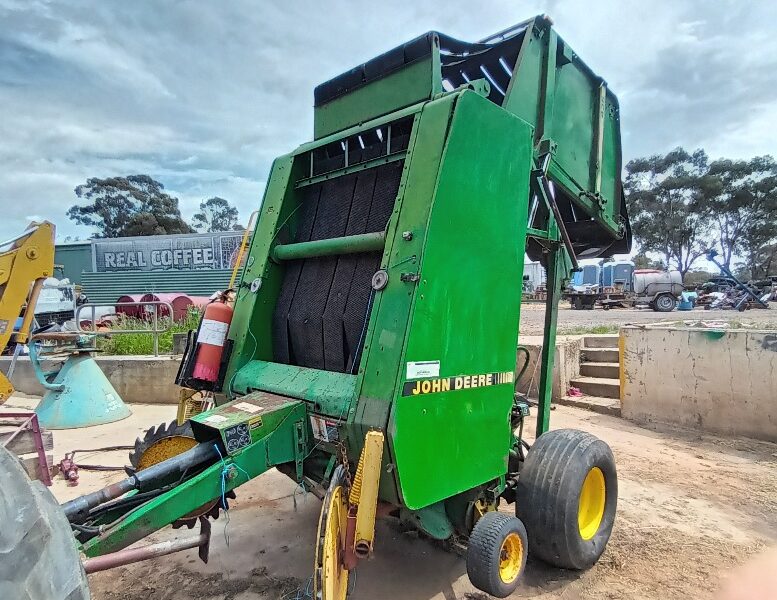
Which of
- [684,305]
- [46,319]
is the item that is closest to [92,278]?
[46,319]

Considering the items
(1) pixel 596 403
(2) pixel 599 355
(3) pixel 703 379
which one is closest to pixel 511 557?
(3) pixel 703 379

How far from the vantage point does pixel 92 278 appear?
2550 centimetres

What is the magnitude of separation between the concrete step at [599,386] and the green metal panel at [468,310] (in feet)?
17.7

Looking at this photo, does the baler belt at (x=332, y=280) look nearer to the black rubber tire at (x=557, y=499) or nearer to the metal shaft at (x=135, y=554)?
the metal shaft at (x=135, y=554)

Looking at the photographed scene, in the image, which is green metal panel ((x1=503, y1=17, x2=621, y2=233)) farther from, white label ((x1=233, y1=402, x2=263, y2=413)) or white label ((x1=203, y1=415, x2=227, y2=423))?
white label ((x1=203, y1=415, x2=227, y2=423))

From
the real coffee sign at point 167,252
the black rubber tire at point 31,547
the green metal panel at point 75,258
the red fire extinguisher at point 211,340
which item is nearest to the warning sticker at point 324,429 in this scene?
the red fire extinguisher at point 211,340

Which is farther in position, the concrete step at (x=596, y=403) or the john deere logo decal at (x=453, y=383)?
the concrete step at (x=596, y=403)

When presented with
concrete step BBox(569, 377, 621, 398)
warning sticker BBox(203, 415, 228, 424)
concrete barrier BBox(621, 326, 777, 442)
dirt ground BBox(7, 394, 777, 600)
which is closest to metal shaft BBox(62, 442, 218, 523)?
warning sticker BBox(203, 415, 228, 424)

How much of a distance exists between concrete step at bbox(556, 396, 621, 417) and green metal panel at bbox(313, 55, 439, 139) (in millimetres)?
5594

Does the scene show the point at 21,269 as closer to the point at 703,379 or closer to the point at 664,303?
the point at 703,379

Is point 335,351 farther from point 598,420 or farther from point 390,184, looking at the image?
point 598,420

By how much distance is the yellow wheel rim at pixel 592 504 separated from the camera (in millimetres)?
3248

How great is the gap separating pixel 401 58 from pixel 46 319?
14.9 metres

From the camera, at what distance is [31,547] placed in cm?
114
